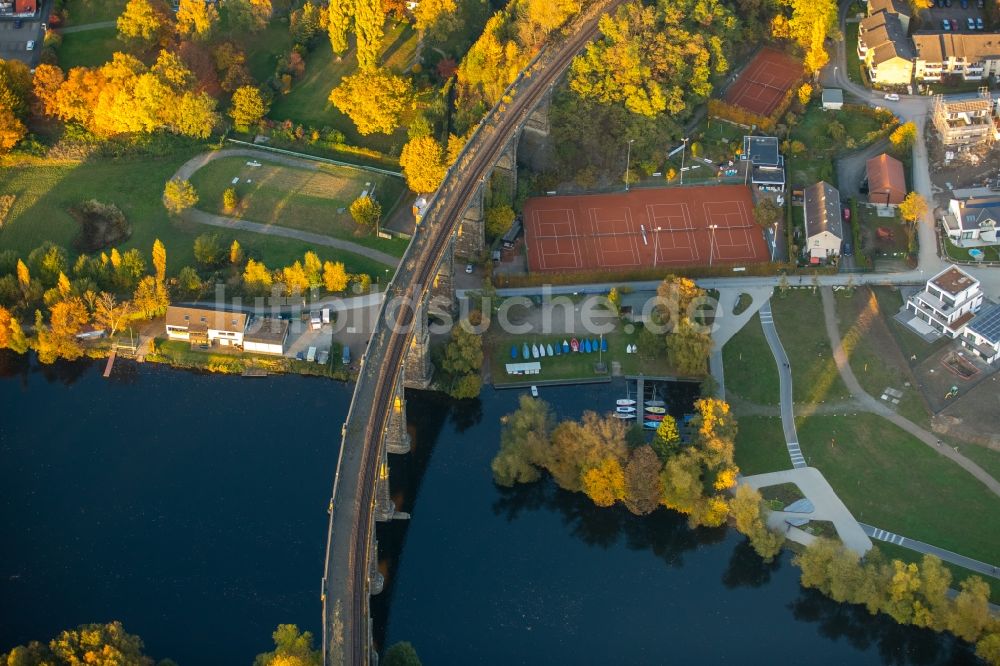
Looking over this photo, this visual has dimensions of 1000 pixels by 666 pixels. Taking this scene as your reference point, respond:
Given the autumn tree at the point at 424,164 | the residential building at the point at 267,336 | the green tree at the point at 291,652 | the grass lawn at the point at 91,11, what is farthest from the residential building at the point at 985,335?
the grass lawn at the point at 91,11

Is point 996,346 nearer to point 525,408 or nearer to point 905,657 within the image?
point 905,657

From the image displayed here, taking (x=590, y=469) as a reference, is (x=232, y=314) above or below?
above

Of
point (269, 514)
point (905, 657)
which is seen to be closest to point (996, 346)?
point (905, 657)

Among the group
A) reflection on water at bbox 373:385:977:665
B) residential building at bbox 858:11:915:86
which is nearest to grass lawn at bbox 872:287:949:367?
reflection on water at bbox 373:385:977:665

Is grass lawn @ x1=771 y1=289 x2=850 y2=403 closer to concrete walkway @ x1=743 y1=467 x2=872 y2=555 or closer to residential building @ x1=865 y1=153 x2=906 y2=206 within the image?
concrete walkway @ x1=743 y1=467 x2=872 y2=555

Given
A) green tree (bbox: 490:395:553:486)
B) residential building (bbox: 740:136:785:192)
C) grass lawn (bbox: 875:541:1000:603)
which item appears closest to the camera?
grass lawn (bbox: 875:541:1000:603)

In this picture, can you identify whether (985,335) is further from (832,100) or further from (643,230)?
(832,100)

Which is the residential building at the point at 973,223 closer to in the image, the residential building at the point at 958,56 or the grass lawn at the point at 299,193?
the residential building at the point at 958,56

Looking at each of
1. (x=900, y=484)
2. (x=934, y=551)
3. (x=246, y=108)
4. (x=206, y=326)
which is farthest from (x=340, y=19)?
(x=934, y=551)
